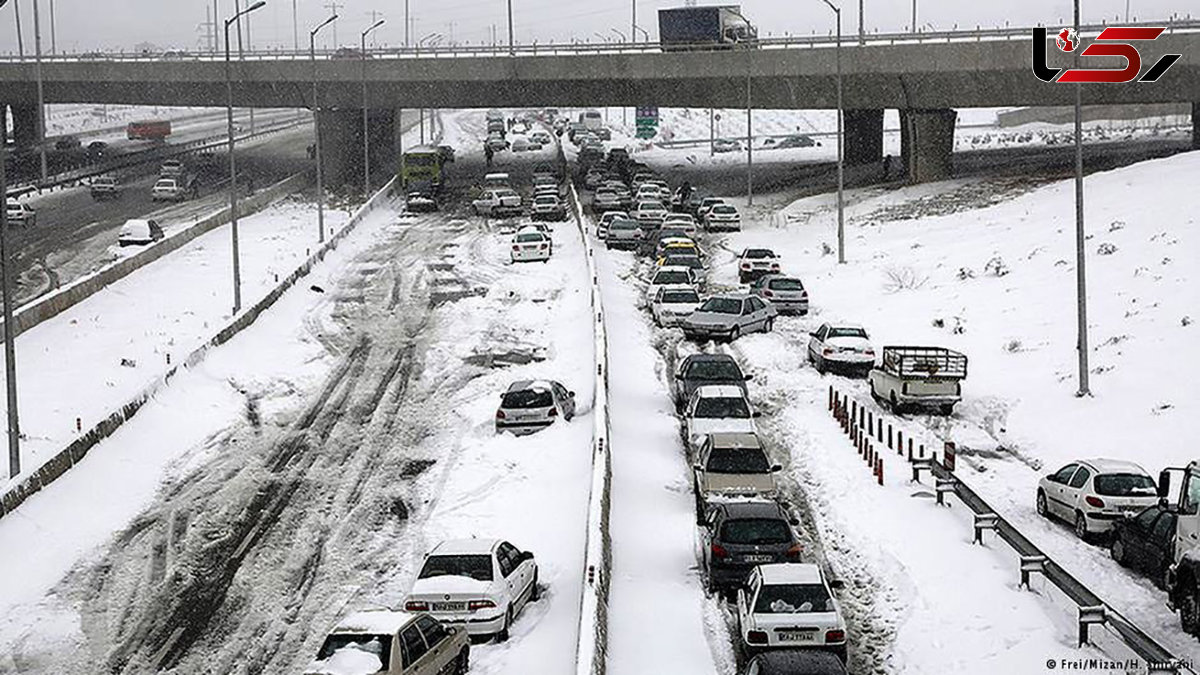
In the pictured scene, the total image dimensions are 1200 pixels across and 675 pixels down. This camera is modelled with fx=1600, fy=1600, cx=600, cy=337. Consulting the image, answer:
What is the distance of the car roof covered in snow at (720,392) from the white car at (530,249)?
2684 cm

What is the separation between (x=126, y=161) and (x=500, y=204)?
40934mm

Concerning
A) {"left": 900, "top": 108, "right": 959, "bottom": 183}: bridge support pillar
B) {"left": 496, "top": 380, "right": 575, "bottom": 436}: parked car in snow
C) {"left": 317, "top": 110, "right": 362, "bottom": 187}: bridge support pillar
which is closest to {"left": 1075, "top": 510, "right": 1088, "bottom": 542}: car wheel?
{"left": 496, "top": 380, "right": 575, "bottom": 436}: parked car in snow

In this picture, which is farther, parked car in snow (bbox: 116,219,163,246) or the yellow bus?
the yellow bus

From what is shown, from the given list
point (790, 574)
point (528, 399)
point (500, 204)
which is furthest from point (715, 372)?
point (500, 204)

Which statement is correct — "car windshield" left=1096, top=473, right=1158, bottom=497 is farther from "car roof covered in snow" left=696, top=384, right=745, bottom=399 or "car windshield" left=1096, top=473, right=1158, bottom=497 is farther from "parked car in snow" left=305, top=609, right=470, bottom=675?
"parked car in snow" left=305, top=609, right=470, bottom=675

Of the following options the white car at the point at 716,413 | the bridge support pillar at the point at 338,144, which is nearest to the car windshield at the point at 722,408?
the white car at the point at 716,413

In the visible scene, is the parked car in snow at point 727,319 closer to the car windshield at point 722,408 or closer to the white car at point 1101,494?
the car windshield at point 722,408

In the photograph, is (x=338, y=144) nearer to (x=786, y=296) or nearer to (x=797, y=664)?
(x=786, y=296)

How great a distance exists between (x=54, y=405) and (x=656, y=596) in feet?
65.9

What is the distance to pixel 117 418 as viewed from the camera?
34.6m

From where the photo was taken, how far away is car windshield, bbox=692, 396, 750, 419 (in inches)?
1281

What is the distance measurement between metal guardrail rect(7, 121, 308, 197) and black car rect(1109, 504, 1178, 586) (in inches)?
2842

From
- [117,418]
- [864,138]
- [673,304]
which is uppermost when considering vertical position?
[864,138]

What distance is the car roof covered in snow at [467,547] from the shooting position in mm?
22234
